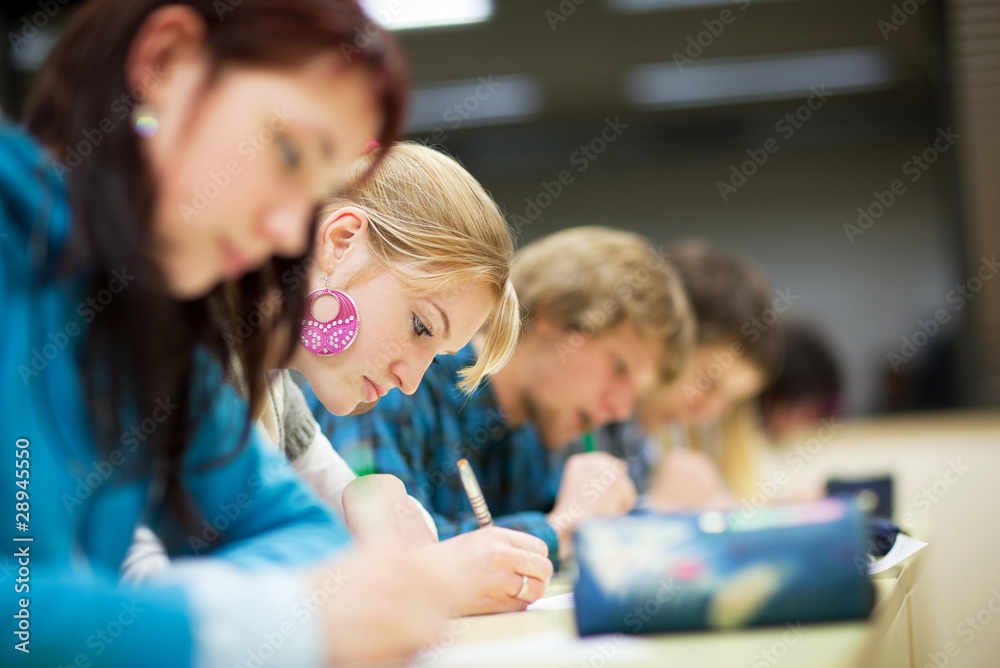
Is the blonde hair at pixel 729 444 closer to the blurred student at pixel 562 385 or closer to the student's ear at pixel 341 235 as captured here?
the blurred student at pixel 562 385

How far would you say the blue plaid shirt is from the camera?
750 millimetres

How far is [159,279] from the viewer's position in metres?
0.47

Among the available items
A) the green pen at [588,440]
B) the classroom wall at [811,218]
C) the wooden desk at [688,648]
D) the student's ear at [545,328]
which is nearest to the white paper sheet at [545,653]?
the wooden desk at [688,648]

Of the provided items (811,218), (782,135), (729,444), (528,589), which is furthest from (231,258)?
(811,218)

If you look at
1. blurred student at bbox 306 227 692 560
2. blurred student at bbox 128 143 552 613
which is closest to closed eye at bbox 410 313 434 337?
blurred student at bbox 128 143 552 613

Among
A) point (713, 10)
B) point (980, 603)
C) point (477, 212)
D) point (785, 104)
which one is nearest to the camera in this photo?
point (477, 212)

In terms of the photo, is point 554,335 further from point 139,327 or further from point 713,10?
point 713,10

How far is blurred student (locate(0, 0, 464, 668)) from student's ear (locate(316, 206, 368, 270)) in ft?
0.52

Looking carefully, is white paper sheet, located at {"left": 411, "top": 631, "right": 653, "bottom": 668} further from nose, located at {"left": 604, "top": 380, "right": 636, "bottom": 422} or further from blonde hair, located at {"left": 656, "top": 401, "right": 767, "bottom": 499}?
blonde hair, located at {"left": 656, "top": 401, "right": 767, "bottom": 499}

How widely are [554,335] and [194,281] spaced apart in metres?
0.79

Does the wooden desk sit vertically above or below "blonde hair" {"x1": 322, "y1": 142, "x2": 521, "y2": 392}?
below

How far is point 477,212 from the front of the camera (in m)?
0.78

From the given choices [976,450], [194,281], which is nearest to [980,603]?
[976,450]

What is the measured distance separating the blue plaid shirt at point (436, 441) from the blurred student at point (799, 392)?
1382mm
